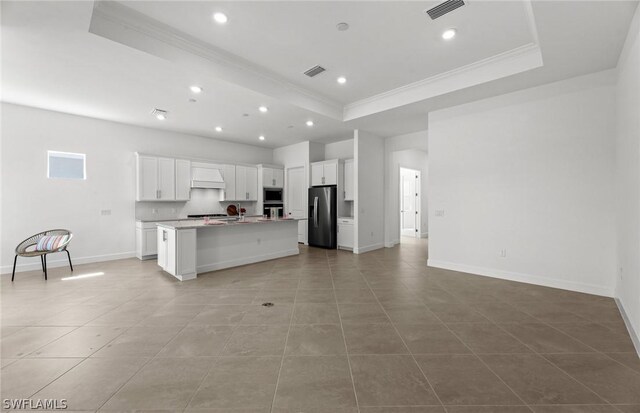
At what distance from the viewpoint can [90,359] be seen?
211 centimetres

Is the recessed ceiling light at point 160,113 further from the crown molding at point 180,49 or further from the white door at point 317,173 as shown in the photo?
the white door at point 317,173

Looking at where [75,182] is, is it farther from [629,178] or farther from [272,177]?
[629,178]

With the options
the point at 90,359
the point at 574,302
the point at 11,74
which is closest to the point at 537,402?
the point at 574,302

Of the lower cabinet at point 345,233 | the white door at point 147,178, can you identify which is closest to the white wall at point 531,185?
the lower cabinet at point 345,233

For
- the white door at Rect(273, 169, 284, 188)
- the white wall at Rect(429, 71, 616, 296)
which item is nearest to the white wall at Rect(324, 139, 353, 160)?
the white door at Rect(273, 169, 284, 188)

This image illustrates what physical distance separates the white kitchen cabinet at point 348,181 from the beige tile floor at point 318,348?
3329mm

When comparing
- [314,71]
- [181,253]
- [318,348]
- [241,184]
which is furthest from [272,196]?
[318,348]

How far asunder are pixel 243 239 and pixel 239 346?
3.14 meters

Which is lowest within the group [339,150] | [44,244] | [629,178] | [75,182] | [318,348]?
[318,348]

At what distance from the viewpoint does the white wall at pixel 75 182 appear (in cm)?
471

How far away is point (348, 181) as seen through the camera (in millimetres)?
7027

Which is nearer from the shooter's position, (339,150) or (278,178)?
(339,150)

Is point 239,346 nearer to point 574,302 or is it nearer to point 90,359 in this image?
point 90,359

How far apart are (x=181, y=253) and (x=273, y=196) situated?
409cm
